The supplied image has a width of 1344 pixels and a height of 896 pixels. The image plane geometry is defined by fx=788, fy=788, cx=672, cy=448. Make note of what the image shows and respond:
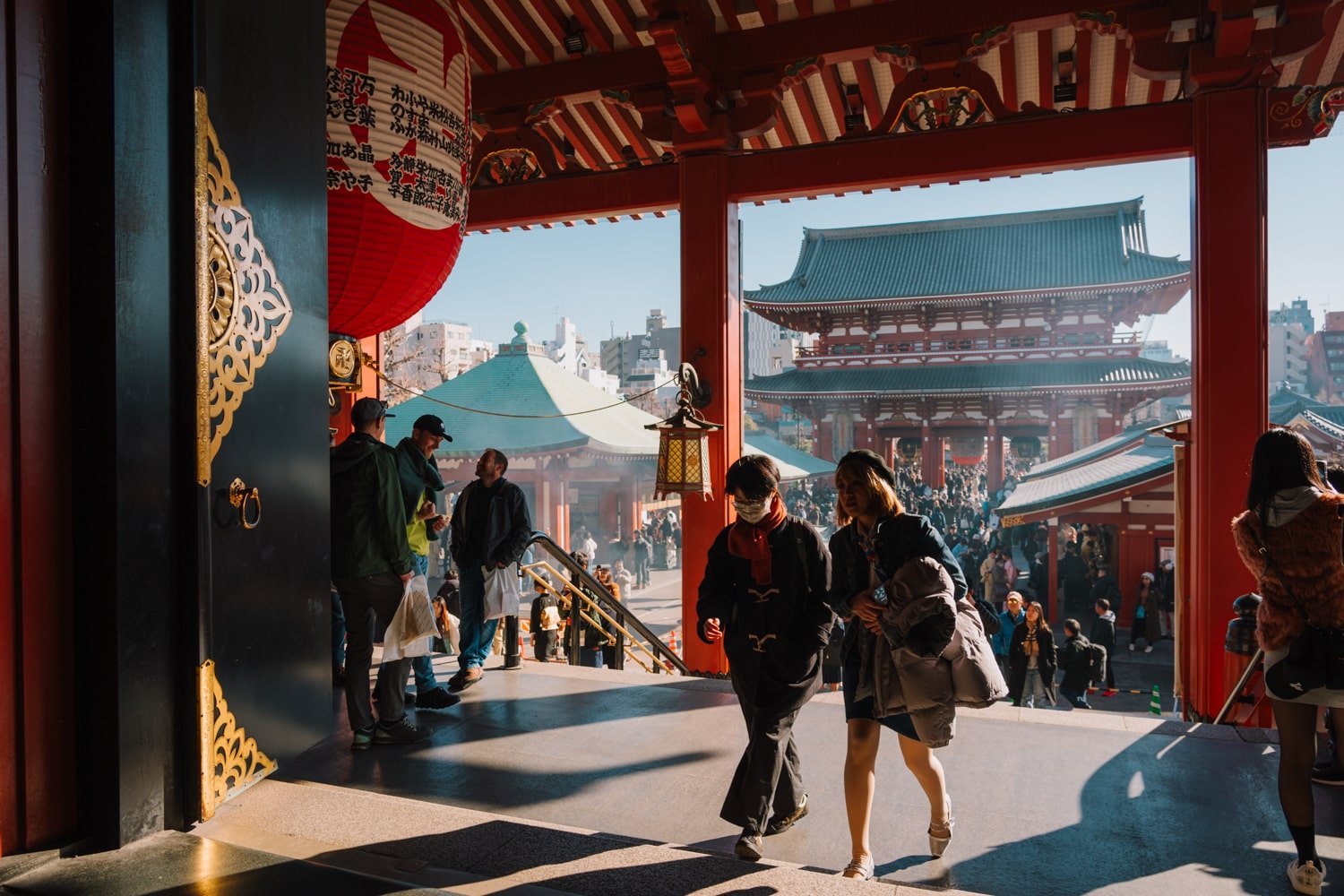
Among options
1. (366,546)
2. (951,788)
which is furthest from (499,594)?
(951,788)

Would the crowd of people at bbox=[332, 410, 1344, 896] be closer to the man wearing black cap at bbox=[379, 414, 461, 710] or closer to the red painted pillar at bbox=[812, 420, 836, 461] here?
the man wearing black cap at bbox=[379, 414, 461, 710]

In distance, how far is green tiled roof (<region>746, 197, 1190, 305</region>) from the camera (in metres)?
18.6

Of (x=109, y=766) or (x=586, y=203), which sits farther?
(x=586, y=203)

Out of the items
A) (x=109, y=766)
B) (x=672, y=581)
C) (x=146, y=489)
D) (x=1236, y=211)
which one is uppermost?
(x=1236, y=211)

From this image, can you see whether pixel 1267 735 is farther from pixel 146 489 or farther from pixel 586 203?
pixel 586 203

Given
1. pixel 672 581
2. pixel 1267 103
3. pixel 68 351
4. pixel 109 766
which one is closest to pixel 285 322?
pixel 68 351

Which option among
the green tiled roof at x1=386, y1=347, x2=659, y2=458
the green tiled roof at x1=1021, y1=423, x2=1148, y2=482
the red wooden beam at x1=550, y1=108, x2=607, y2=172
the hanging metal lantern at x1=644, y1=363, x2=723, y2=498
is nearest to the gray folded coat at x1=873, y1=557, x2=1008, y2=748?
the hanging metal lantern at x1=644, y1=363, x2=723, y2=498

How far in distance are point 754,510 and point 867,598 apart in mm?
425

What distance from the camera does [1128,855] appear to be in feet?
7.66

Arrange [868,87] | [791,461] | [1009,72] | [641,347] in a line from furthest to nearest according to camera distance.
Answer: [641,347]
[791,461]
[868,87]
[1009,72]

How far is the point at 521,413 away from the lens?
43.9ft

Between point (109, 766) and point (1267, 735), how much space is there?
4065 mm

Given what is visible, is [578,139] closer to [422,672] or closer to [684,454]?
[684,454]

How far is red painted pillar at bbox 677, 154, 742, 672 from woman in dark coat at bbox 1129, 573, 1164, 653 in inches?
297
